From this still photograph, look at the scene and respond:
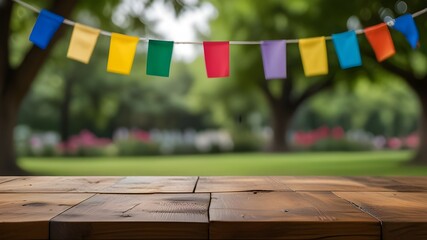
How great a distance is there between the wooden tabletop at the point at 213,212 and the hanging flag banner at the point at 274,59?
2.19 m

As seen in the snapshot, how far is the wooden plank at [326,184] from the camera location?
2199mm

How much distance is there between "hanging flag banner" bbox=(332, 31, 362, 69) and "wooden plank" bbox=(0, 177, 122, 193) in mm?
2674

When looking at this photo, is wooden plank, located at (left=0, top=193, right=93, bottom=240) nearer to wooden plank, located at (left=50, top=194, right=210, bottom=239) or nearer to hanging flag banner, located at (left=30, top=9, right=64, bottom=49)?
wooden plank, located at (left=50, top=194, right=210, bottom=239)

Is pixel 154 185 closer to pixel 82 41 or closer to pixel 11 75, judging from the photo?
pixel 82 41

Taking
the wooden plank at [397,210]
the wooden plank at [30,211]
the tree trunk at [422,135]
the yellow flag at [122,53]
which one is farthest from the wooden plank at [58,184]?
the tree trunk at [422,135]

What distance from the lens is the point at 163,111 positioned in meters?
26.2

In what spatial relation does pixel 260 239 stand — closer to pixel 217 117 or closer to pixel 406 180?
pixel 406 180

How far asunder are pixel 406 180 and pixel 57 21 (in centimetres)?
317

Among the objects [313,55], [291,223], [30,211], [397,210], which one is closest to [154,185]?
[30,211]

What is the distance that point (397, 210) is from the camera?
63.9 inches

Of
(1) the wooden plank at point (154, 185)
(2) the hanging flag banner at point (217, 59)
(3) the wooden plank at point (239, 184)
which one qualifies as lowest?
(3) the wooden plank at point (239, 184)

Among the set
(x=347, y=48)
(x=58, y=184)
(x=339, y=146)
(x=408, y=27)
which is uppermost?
(x=408, y=27)

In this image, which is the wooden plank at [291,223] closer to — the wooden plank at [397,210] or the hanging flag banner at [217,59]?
the wooden plank at [397,210]

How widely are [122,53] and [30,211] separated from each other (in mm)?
2770
